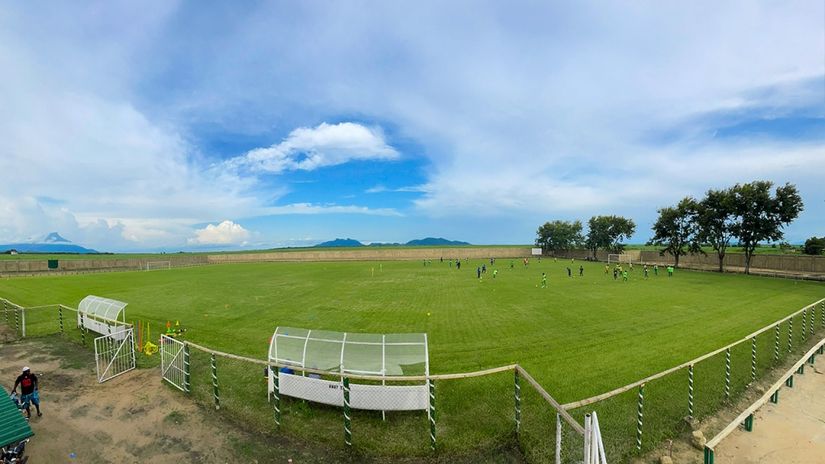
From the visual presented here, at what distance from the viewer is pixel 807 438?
821 centimetres

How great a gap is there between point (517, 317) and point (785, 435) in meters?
12.6

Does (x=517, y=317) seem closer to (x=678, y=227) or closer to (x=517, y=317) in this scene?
(x=517, y=317)

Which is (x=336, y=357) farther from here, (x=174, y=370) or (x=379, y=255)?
(x=379, y=255)

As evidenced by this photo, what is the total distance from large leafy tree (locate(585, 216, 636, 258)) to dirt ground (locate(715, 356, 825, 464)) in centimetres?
9057

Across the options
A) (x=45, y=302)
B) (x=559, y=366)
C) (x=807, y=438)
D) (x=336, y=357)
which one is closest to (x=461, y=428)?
(x=336, y=357)

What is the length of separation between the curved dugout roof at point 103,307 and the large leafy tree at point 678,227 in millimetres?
74618

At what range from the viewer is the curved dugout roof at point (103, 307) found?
1614 cm

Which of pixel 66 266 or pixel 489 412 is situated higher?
pixel 66 266


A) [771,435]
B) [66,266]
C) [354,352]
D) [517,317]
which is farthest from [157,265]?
[771,435]

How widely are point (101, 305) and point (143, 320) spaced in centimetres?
504

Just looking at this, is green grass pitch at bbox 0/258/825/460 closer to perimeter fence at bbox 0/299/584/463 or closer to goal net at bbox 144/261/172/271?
perimeter fence at bbox 0/299/584/463

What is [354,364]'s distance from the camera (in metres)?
9.15

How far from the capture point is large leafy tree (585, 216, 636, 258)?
298ft

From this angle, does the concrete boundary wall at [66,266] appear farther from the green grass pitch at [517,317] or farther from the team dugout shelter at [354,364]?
the team dugout shelter at [354,364]
